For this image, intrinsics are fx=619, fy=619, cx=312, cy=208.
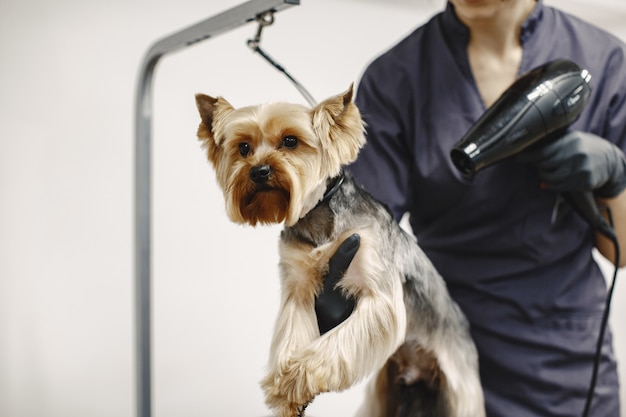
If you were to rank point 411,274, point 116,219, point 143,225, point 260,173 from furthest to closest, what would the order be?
point 116,219 < point 143,225 < point 411,274 < point 260,173

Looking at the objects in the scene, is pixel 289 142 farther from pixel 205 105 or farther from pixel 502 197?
pixel 502 197

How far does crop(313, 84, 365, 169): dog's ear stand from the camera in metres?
0.45

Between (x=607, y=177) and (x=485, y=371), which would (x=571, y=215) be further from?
(x=485, y=371)

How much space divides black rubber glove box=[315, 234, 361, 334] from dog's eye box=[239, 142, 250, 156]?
0.11 metres

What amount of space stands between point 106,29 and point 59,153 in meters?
0.25

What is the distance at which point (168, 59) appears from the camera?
1188mm

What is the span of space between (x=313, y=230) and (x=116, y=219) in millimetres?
770

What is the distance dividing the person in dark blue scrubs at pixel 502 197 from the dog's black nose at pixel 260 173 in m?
0.43

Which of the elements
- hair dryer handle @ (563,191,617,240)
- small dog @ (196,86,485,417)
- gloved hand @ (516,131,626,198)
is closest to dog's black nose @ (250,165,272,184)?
small dog @ (196,86,485,417)

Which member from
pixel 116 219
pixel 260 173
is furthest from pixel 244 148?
pixel 116 219

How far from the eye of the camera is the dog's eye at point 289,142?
456 mm

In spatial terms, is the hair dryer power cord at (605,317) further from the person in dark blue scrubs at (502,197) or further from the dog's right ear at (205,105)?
the dog's right ear at (205,105)

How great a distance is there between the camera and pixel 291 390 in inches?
18.5

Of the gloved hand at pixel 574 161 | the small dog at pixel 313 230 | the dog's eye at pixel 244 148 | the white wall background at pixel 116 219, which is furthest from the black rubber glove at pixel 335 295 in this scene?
the white wall background at pixel 116 219
